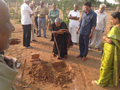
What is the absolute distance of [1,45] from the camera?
0.69 metres

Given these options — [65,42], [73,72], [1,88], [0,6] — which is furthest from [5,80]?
[65,42]

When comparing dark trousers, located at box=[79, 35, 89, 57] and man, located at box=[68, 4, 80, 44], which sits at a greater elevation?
man, located at box=[68, 4, 80, 44]

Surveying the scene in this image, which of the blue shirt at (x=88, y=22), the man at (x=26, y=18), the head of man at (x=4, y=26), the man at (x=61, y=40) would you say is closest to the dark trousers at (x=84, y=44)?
the blue shirt at (x=88, y=22)

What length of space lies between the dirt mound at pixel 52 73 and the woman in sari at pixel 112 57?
1.01m

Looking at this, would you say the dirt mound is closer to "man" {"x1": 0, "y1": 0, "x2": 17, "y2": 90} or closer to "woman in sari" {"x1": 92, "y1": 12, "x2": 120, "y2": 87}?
"woman in sari" {"x1": 92, "y1": 12, "x2": 120, "y2": 87}

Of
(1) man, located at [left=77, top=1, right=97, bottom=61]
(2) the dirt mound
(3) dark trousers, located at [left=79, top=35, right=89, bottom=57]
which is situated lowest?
(2) the dirt mound

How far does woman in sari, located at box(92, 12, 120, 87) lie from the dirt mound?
1015 millimetres

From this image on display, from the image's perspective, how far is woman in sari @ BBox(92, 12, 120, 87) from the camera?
2.71 metres

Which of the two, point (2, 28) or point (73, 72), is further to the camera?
point (73, 72)

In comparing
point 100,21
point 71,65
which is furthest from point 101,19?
point 71,65

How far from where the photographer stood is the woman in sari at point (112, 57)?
2.71 meters

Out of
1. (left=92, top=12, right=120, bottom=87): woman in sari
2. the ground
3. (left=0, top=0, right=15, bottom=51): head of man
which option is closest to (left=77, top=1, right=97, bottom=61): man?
the ground

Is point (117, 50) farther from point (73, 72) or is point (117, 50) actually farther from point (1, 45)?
point (1, 45)

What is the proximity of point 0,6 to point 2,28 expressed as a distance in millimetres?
120
